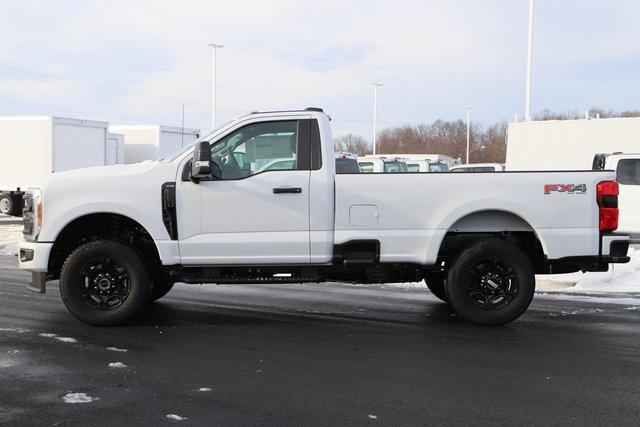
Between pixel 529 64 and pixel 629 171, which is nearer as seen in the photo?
pixel 629 171

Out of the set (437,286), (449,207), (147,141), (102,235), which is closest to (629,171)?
(437,286)

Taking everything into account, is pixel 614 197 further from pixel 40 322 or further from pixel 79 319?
pixel 40 322

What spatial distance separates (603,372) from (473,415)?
169 cm

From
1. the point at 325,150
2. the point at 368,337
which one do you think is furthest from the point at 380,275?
the point at 325,150

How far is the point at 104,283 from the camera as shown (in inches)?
277

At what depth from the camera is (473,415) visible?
14.8 feet

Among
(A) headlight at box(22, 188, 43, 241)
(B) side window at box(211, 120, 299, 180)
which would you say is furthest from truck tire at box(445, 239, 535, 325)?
(A) headlight at box(22, 188, 43, 241)

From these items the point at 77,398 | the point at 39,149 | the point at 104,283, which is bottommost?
the point at 77,398

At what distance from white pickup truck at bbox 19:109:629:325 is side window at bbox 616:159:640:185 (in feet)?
31.6

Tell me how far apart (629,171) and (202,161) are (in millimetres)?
12369

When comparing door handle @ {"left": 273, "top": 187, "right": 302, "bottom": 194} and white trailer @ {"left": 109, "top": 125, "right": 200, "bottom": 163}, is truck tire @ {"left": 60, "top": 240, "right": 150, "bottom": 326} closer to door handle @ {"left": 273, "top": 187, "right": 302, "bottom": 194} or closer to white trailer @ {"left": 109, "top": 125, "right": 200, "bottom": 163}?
door handle @ {"left": 273, "top": 187, "right": 302, "bottom": 194}

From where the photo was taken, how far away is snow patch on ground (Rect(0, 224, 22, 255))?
49.9 ft

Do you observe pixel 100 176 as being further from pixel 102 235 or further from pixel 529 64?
pixel 529 64

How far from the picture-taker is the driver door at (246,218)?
6.89 meters
